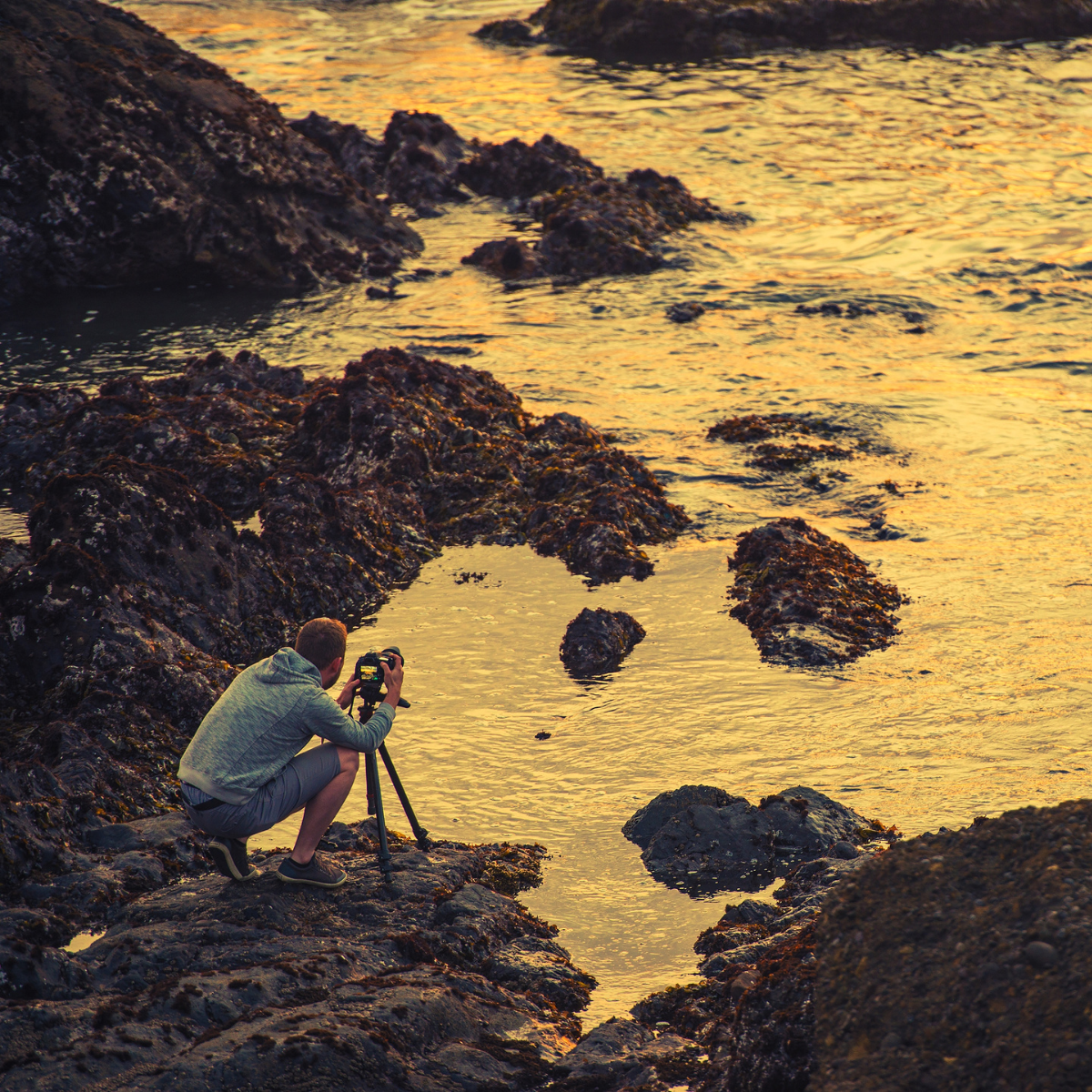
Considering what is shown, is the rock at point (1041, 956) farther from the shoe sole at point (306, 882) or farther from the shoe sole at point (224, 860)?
the shoe sole at point (224, 860)

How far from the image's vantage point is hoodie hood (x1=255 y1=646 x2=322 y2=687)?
5598 mm

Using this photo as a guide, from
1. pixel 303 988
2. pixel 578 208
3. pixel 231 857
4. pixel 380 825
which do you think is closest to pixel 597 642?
pixel 380 825

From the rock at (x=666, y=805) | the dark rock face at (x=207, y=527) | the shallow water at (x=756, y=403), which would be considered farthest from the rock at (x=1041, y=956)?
the dark rock face at (x=207, y=527)

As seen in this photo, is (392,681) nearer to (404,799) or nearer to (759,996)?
(404,799)

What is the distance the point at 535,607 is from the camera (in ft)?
32.3

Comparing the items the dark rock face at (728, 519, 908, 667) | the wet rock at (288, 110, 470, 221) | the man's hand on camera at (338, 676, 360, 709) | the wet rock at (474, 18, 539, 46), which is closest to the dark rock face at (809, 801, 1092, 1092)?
the man's hand on camera at (338, 676, 360, 709)

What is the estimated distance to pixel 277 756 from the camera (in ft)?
18.5

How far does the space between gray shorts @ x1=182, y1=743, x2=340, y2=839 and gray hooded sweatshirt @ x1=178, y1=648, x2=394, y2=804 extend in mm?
47

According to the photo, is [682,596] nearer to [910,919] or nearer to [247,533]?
[247,533]

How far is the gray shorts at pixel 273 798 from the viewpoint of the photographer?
557cm

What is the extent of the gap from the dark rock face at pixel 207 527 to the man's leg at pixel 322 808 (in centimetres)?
105

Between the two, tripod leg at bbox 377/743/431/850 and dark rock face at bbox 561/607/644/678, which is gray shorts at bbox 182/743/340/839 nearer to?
tripod leg at bbox 377/743/431/850

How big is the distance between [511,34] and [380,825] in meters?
32.8

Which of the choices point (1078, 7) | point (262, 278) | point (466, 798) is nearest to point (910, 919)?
point (466, 798)
